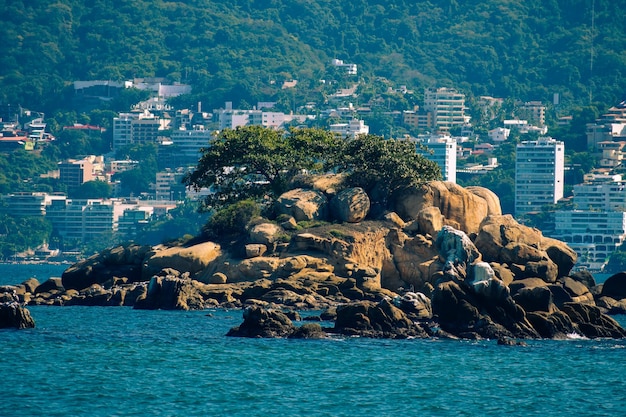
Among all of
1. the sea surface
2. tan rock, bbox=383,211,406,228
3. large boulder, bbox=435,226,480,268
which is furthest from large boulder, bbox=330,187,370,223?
the sea surface

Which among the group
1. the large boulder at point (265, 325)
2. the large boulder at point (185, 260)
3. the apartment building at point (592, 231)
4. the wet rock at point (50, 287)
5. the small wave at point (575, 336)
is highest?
the large boulder at point (185, 260)

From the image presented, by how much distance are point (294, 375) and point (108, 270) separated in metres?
31.0

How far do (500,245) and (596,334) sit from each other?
17.0 metres

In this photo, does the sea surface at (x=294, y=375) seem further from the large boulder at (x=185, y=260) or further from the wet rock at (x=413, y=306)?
the large boulder at (x=185, y=260)

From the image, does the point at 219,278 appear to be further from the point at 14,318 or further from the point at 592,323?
the point at 592,323

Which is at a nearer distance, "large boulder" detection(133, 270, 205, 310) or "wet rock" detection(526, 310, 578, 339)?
"wet rock" detection(526, 310, 578, 339)

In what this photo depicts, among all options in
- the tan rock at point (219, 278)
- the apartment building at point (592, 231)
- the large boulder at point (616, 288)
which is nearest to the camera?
the tan rock at point (219, 278)

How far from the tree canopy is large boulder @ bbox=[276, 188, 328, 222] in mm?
2210

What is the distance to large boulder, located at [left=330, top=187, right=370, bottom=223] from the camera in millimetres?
81250

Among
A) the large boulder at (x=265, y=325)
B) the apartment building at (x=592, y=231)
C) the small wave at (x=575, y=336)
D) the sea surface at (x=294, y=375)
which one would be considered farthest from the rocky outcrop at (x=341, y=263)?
the apartment building at (x=592, y=231)

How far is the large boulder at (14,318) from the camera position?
206 feet

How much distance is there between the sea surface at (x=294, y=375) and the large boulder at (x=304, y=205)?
19264 mm

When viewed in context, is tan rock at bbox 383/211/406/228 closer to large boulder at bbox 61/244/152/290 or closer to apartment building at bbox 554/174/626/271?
large boulder at bbox 61/244/152/290

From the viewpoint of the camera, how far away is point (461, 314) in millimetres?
59406
